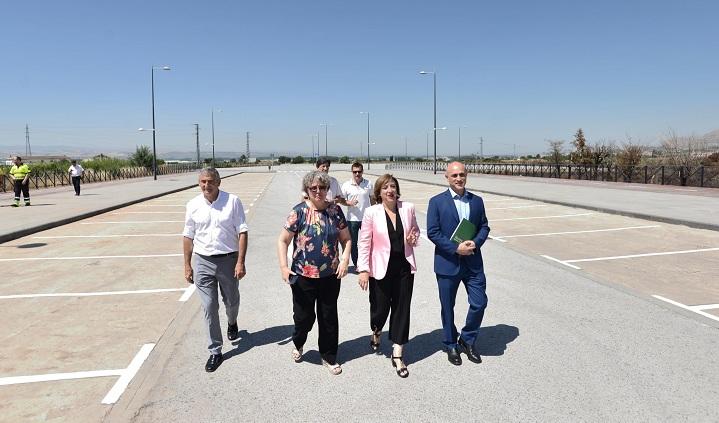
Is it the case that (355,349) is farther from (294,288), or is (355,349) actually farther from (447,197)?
(447,197)

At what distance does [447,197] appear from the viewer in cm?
407

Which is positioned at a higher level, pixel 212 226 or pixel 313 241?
pixel 212 226

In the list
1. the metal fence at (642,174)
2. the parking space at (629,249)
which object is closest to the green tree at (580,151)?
the metal fence at (642,174)

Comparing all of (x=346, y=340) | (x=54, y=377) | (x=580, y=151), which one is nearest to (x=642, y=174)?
(x=580, y=151)

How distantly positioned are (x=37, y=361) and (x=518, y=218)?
39.6ft

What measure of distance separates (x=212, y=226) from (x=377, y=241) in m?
1.39

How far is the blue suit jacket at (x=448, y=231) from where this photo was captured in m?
4.00

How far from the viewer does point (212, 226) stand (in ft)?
13.4

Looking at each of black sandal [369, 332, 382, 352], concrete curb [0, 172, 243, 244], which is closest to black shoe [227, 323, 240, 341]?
black sandal [369, 332, 382, 352]

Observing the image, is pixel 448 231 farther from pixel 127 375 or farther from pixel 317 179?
pixel 127 375

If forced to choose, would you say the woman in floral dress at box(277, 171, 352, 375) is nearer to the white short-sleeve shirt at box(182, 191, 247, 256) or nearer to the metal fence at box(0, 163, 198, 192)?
the white short-sleeve shirt at box(182, 191, 247, 256)

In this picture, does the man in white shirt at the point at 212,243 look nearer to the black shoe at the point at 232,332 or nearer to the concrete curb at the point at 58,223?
the black shoe at the point at 232,332

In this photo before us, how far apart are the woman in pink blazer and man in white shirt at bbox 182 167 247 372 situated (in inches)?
40.9

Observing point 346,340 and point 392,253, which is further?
point 346,340
